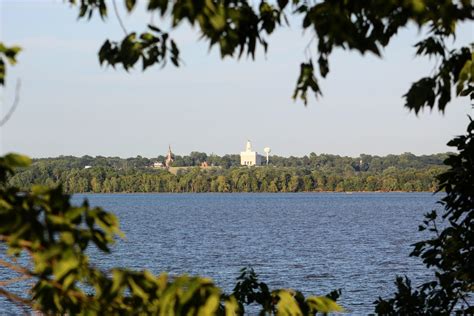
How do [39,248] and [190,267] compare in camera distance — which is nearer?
[39,248]

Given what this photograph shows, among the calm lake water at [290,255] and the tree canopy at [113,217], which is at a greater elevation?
the tree canopy at [113,217]

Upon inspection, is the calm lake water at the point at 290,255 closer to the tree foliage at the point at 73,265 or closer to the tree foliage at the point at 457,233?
the tree foliage at the point at 457,233

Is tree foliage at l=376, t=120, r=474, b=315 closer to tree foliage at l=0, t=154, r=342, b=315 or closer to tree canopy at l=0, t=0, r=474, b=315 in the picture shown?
tree canopy at l=0, t=0, r=474, b=315

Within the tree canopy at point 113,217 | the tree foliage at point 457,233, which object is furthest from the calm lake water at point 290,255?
the tree canopy at point 113,217

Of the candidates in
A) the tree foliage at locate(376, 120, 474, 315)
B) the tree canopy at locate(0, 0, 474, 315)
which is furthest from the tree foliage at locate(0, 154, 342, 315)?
the tree foliage at locate(376, 120, 474, 315)

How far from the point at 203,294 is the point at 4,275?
37471mm

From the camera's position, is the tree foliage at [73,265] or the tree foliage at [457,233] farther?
the tree foliage at [457,233]

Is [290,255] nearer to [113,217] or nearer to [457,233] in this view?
[457,233]

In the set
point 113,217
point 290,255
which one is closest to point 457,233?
point 113,217

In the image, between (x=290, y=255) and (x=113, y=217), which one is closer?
(x=113, y=217)

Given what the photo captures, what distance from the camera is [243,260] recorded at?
4916cm

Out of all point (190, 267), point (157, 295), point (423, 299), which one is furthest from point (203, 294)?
point (190, 267)

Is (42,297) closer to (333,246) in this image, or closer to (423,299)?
(423,299)

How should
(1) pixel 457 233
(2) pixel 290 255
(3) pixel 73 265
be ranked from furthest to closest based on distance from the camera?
(2) pixel 290 255, (1) pixel 457 233, (3) pixel 73 265
